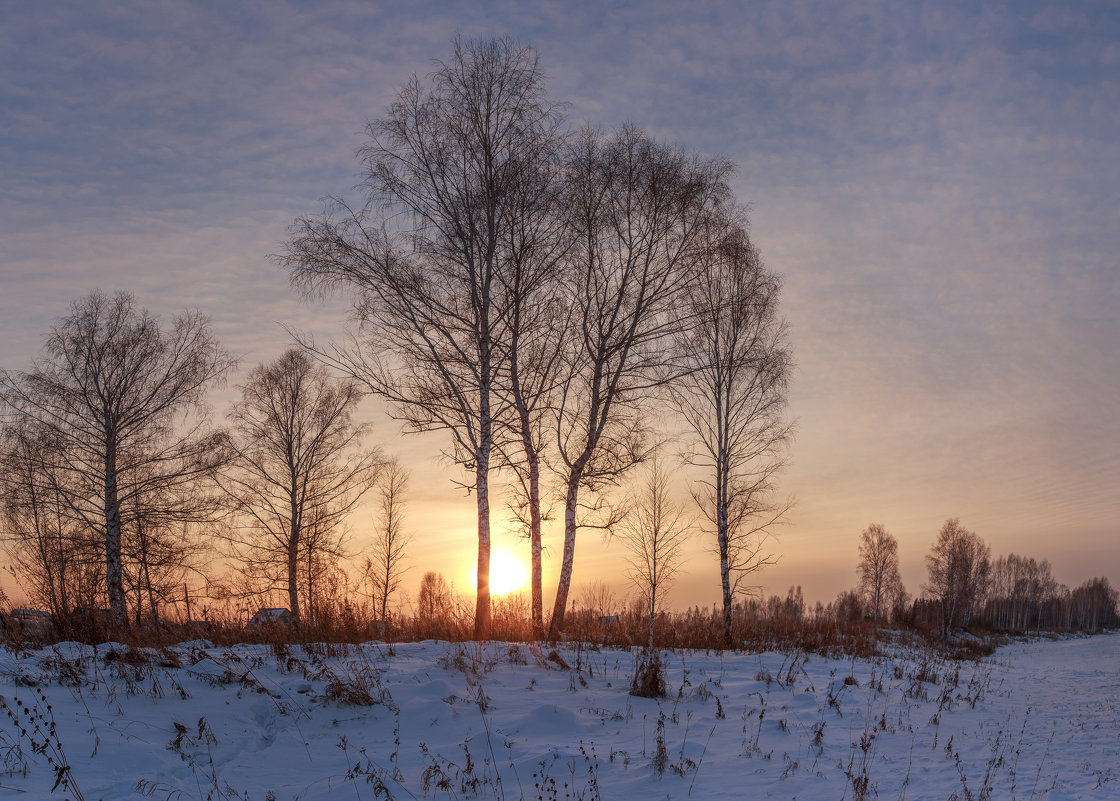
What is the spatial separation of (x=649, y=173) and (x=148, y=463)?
15923mm

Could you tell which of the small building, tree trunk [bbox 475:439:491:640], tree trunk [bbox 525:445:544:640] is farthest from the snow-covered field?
tree trunk [bbox 525:445:544:640]

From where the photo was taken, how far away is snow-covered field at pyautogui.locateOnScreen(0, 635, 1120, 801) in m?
5.17

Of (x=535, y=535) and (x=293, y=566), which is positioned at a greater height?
(x=535, y=535)

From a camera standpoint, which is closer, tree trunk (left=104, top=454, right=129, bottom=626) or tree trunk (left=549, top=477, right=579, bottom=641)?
tree trunk (left=549, top=477, right=579, bottom=641)

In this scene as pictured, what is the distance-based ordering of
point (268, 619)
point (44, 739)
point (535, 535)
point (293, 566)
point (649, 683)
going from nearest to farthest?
1. point (44, 739)
2. point (649, 683)
3. point (268, 619)
4. point (535, 535)
5. point (293, 566)

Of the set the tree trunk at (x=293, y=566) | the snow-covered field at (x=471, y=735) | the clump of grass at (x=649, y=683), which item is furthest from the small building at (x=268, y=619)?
the tree trunk at (x=293, y=566)

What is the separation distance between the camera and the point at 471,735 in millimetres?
6246

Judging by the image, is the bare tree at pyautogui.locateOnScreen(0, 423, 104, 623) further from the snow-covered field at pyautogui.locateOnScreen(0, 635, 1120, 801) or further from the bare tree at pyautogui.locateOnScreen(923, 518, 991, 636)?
the bare tree at pyautogui.locateOnScreen(923, 518, 991, 636)

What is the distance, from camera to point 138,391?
19062 millimetres

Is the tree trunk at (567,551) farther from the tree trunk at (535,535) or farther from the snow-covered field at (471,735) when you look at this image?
the snow-covered field at (471,735)

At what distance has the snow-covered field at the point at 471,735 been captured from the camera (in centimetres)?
517

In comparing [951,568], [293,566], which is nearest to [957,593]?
[951,568]

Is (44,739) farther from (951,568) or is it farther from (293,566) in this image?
(951,568)

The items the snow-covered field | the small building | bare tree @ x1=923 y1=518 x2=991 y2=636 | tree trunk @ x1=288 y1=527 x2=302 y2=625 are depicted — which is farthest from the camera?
bare tree @ x1=923 y1=518 x2=991 y2=636
